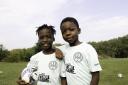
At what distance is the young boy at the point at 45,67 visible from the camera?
4.69 metres

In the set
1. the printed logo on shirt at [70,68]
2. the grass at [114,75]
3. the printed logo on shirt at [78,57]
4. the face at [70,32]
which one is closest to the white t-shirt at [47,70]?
the printed logo on shirt at [70,68]

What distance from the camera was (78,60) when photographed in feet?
14.5

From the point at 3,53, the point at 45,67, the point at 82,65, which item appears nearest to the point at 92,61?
the point at 82,65

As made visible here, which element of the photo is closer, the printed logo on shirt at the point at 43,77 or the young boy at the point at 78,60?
the young boy at the point at 78,60

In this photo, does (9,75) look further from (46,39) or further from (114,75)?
(46,39)

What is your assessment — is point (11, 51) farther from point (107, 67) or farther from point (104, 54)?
point (107, 67)

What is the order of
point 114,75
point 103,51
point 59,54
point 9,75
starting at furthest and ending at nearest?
point 103,51
point 9,75
point 114,75
point 59,54

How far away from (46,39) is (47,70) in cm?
45

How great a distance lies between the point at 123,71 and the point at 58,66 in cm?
1311

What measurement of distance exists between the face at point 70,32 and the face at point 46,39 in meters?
0.37

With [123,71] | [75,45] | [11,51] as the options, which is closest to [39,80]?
[75,45]

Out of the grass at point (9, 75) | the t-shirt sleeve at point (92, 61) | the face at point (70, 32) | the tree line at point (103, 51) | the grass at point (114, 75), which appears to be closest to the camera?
the t-shirt sleeve at point (92, 61)

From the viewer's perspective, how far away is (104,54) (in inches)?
1315

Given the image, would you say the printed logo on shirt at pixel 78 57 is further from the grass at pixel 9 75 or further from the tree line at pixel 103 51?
the tree line at pixel 103 51
